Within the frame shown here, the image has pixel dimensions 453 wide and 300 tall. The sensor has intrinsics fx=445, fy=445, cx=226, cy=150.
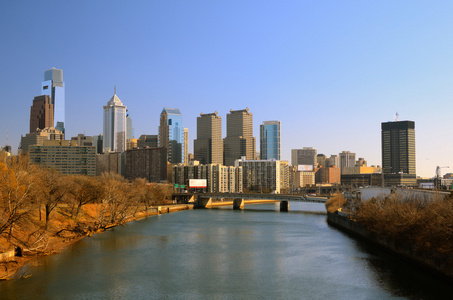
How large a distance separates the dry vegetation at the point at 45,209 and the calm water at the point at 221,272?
9.91 ft

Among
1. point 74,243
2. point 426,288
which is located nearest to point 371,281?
point 426,288

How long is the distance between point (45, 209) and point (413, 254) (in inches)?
2087

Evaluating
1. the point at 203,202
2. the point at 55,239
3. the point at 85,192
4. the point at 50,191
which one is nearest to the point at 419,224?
the point at 55,239

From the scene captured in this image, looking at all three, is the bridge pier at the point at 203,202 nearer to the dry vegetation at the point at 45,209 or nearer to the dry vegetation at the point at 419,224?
the dry vegetation at the point at 45,209

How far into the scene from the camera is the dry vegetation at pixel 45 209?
1916 inches

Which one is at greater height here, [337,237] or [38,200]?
[38,200]

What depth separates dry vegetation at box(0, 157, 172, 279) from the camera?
48656 millimetres

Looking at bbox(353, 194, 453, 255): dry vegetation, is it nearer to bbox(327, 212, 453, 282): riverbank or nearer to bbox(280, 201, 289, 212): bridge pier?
bbox(327, 212, 453, 282): riverbank

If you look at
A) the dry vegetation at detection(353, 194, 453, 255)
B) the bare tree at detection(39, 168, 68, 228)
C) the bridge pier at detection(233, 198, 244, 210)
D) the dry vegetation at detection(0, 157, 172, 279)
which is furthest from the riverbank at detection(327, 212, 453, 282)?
the bridge pier at detection(233, 198, 244, 210)

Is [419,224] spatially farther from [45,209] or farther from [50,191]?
[45,209]

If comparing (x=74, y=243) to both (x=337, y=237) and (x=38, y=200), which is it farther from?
(x=337, y=237)

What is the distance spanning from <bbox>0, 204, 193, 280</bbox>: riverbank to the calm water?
158 cm

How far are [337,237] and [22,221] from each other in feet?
157

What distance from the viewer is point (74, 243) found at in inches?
2426
